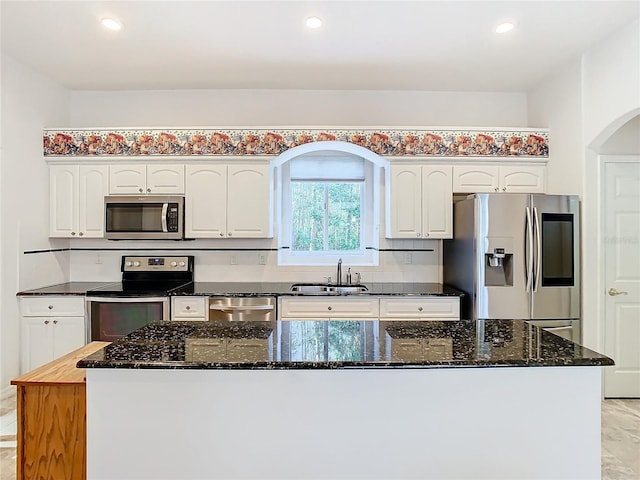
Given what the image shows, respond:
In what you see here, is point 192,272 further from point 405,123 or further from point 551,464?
point 551,464

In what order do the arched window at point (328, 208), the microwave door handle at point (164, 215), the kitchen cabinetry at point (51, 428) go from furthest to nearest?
1. the arched window at point (328, 208)
2. the microwave door handle at point (164, 215)
3. the kitchen cabinetry at point (51, 428)

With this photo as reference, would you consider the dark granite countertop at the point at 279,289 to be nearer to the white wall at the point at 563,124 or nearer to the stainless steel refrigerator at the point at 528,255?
the stainless steel refrigerator at the point at 528,255

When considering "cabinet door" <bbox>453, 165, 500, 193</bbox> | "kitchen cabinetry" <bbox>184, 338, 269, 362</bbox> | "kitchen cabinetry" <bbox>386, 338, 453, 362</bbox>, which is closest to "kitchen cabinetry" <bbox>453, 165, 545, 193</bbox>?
"cabinet door" <bbox>453, 165, 500, 193</bbox>

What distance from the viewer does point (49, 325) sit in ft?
11.8

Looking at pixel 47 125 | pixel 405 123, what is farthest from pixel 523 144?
pixel 47 125

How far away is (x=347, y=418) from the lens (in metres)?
1.61

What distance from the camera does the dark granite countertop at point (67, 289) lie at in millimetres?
3594

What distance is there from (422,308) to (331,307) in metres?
0.79

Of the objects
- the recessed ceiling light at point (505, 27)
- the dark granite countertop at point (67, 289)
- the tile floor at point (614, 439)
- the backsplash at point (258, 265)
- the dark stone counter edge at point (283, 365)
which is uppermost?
the recessed ceiling light at point (505, 27)

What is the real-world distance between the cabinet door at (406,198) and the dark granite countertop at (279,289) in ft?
1.71

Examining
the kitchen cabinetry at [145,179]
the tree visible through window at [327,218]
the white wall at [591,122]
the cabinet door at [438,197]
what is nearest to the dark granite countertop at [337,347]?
the white wall at [591,122]

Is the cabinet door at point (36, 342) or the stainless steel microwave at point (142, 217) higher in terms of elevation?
the stainless steel microwave at point (142, 217)

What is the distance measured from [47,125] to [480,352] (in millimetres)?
4172

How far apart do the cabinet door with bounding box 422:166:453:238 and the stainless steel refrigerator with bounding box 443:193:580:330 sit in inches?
19.4
